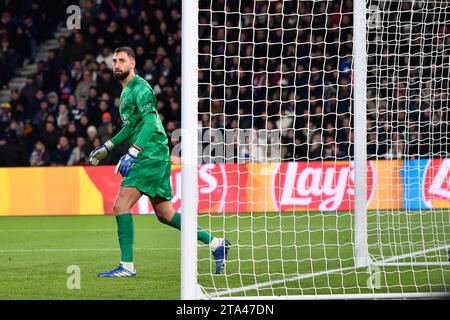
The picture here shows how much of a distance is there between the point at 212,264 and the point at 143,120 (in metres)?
1.92

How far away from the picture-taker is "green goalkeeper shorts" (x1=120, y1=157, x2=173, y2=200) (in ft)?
27.1

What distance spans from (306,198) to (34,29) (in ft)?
28.5

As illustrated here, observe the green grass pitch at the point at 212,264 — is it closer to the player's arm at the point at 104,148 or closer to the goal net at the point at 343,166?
the goal net at the point at 343,166

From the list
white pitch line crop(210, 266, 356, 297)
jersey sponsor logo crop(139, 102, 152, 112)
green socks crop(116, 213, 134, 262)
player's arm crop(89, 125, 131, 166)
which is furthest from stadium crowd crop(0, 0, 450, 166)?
green socks crop(116, 213, 134, 262)

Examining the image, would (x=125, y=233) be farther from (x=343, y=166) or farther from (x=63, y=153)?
(x=63, y=153)

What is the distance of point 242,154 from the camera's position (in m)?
15.7

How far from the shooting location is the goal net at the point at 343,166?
28.1 feet

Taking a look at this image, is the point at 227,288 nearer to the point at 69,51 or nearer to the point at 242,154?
the point at 242,154

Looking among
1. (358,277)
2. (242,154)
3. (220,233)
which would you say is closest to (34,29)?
(242,154)

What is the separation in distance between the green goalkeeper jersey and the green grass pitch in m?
0.90

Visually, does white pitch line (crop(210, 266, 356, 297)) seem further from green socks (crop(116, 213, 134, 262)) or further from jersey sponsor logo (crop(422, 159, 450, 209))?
jersey sponsor logo (crop(422, 159, 450, 209))

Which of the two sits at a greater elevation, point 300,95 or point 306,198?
point 300,95

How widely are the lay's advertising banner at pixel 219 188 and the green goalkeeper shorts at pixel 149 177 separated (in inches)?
258

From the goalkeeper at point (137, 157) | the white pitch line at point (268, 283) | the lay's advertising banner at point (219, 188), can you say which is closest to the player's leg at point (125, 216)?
the goalkeeper at point (137, 157)
